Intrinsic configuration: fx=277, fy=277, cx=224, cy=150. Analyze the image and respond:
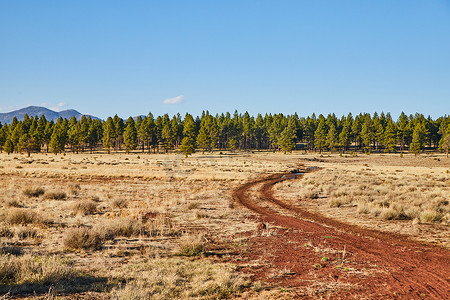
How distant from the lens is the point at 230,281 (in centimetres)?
691

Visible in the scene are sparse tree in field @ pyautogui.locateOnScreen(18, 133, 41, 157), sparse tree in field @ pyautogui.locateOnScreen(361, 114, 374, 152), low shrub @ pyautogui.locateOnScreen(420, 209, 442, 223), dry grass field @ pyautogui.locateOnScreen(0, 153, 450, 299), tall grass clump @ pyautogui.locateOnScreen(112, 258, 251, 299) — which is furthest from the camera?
sparse tree in field @ pyautogui.locateOnScreen(361, 114, 374, 152)

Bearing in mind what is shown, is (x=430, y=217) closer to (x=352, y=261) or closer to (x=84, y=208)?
(x=352, y=261)

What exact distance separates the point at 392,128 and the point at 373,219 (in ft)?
304

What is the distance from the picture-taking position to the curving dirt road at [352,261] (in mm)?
6812

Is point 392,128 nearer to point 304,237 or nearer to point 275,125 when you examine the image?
point 275,125

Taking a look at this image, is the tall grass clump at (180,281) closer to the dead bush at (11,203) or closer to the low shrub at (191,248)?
the low shrub at (191,248)

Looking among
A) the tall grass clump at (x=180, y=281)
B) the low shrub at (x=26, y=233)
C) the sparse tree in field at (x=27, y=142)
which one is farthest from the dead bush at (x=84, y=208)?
the sparse tree in field at (x=27, y=142)

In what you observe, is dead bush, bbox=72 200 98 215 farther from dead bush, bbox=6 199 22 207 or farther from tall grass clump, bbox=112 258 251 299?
tall grass clump, bbox=112 258 251 299

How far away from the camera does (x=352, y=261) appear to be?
8625 millimetres

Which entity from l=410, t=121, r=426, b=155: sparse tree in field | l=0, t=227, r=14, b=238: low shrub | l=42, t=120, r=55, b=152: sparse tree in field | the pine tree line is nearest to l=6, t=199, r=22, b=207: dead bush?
l=0, t=227, r=14, b=238: low shrub

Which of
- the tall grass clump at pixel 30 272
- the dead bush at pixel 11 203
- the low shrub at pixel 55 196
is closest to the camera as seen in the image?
the tall grass clump at pixel 30 272

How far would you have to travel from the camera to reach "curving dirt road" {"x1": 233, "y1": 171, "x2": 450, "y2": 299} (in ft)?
22.4

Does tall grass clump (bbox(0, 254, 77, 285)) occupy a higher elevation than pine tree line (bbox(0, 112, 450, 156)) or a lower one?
lower

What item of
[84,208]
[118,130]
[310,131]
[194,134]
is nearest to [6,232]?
[84,208]
